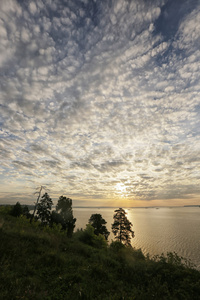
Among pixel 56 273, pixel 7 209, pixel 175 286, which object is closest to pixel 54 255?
pixel 56 273

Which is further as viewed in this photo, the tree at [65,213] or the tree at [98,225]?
the tree at [65,213]

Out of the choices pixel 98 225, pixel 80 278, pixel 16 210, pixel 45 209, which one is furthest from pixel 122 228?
pixel 80 278

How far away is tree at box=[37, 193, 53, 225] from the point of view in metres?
37.4

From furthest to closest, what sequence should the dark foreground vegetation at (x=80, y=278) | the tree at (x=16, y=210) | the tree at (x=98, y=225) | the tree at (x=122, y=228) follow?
1. the tree at (x=16, y=210)
2. the tree at (x=98, y=225)
3. the tree at (x=122, y=228)
4. the dark foreground vegetation at (x=80, y=278)

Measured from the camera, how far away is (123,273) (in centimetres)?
849

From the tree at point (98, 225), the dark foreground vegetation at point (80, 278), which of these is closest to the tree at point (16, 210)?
the tree at point (98, 225)

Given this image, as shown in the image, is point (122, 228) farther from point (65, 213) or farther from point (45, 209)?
point (45, 209)

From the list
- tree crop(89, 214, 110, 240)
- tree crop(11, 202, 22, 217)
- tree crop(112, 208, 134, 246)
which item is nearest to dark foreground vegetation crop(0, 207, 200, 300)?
tree crop(112, 208, 134, 246)

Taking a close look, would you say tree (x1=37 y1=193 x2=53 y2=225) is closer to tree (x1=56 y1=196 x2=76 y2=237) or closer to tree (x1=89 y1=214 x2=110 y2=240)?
tree (x1=56 y1=196 x2=76 y2=237)

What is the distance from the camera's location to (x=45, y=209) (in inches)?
1483

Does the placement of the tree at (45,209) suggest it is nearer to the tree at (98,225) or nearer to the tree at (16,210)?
the tree at (16,210)

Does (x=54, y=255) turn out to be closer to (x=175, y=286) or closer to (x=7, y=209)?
(x=175, y=286)

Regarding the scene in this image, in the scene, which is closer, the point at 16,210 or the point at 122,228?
the point at 122,228

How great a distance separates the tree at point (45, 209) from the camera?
1474 inches
